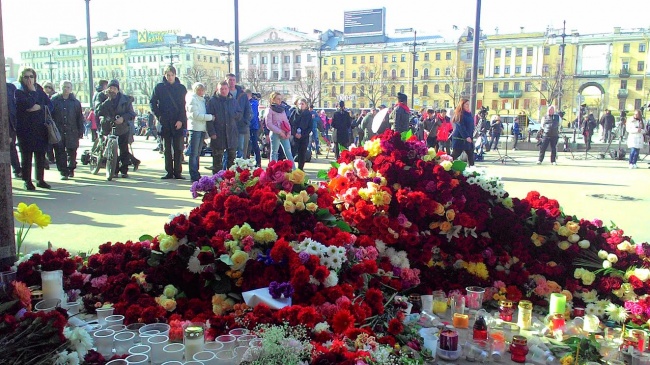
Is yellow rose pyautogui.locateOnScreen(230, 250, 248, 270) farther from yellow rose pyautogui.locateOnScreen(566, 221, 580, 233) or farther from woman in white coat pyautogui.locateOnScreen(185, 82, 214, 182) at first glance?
woman in white coat pyautogui.locateOnScreen(185, 82, 214, 182)

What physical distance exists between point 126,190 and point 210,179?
5.42 metres

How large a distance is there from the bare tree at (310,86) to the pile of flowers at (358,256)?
86.1 meters

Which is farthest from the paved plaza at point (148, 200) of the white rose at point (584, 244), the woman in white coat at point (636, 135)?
the white rose at point (584, 244)

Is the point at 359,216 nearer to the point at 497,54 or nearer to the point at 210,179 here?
the point at 210,179

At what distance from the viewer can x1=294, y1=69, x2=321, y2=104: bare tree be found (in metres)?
92.4

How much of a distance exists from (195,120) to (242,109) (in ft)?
3.99

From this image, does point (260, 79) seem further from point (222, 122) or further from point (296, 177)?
point (296, 177)

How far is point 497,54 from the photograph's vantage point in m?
89.2

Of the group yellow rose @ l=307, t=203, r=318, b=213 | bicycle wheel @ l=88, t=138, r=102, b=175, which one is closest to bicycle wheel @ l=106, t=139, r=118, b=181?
bicycle wheel @ l=88, t=138, r=102, b=175

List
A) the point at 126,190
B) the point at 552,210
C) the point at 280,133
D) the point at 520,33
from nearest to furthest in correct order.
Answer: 1. the point at 552,210
2. the point at 126,190
3. the point at 280,133
4. the point at 520,33

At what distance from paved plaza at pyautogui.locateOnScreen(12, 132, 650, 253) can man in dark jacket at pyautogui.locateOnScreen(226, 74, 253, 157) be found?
1.31m

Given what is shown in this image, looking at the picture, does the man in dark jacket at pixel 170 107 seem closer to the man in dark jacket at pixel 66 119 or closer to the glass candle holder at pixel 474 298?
the man in dark jacket at pixel 66 119

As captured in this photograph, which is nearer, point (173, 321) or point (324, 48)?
point (173, 321)

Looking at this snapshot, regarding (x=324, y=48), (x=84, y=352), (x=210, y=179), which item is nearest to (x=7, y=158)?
(x=210, y=179)
